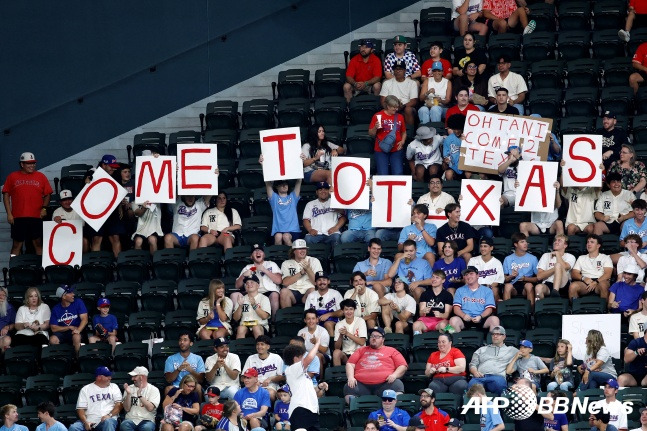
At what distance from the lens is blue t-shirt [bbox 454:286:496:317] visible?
2062 centimetres

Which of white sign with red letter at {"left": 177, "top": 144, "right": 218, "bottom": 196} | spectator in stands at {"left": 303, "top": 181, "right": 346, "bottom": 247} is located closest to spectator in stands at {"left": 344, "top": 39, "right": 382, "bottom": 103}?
spectator in stands at {"left": 303, "top": 181, "right": 346, "bottom": 247}

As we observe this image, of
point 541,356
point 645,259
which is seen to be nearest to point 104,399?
point 541,356

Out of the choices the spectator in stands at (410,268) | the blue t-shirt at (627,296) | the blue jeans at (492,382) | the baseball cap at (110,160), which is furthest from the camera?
the baseball cap at (110,160)

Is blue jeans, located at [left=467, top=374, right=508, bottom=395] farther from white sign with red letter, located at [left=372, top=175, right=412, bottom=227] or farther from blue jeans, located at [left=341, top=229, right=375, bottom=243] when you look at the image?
blue jeans, located at [left=341, top=229, right=375, bottom=243]

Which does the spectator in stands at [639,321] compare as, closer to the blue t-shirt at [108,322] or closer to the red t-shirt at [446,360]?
the red t-shirt at [446,360]

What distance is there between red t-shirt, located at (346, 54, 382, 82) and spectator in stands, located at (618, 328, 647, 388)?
743 centimetres

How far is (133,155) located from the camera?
83.7 ft

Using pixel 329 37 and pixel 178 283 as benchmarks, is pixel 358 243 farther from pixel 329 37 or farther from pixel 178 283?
pixel 329 37

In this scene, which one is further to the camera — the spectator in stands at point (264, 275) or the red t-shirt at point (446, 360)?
the spectator in stands at point (264, 275)

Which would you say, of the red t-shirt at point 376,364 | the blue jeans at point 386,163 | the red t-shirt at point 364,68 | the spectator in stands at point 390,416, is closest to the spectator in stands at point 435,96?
the blue jeans at point 386,163

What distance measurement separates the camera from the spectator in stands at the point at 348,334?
20438 millimetres

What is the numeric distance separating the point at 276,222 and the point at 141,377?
153 inches

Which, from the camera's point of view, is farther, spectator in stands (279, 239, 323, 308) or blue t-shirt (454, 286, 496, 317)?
spectator in stands (279, 239, 323, 308)

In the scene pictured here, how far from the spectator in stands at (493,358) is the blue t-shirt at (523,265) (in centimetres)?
171
